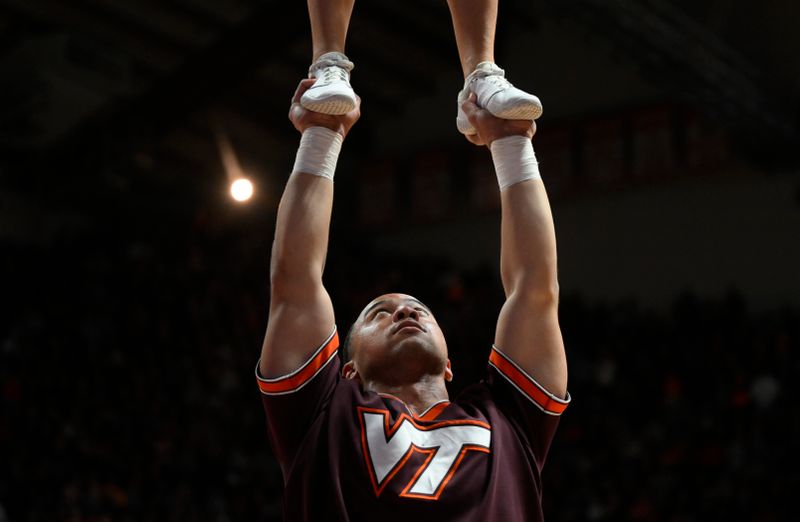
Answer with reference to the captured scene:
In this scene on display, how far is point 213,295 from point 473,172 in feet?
15.2

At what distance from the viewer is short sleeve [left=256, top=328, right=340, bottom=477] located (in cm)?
222

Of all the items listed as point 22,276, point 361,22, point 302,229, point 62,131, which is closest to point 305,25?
point 361,22

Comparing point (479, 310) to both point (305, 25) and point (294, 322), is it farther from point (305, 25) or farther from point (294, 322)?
point (294, 322)

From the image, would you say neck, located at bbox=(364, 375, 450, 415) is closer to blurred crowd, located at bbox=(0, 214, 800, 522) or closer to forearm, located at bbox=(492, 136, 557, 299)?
forearm, located at bbox=(492, 136, 557, 299)

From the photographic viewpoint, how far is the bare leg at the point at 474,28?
2.83 m

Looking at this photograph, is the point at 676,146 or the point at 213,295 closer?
Result: the point at 213,295

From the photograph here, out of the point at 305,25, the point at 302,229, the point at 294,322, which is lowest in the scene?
the point at 294,322

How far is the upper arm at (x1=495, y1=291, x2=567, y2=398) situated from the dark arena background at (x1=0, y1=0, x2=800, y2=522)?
20.2 feet

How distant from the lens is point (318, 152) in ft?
8.03

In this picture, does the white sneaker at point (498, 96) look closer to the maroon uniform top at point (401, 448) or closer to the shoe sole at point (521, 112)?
the shoe sole at point (521, 112)

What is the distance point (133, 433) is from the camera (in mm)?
8977

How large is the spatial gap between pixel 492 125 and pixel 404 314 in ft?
1.82

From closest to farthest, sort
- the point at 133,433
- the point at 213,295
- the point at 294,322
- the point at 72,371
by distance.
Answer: the point at 294,322 → the point at 133,433 → the point at 72,371 → the point at 213,295

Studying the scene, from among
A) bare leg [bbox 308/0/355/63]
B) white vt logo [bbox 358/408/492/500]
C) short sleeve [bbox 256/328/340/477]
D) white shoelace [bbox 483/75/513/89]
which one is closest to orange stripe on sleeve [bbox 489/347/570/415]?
white vt logo [bbox 358/408/492/500]
